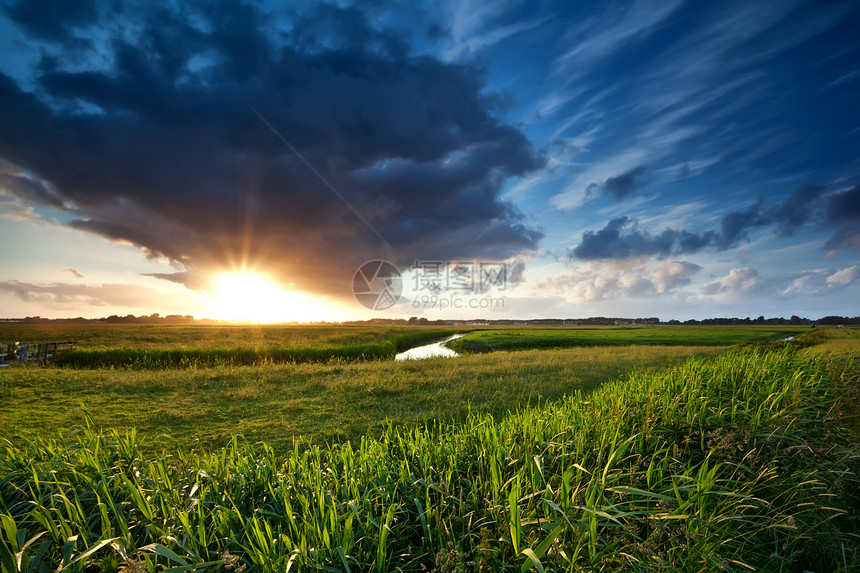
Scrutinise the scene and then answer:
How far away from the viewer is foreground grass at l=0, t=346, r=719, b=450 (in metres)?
8.84

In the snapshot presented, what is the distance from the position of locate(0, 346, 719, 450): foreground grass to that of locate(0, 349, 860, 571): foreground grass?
2847 millimetres

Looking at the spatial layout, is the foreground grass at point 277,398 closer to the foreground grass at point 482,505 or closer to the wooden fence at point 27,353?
the foreground grass at point 482,505

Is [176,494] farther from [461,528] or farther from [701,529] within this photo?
[701,529]

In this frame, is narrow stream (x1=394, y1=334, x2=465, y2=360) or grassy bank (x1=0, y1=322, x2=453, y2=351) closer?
narrow stream (x1=394, y1=334, x2=465, y2=360)

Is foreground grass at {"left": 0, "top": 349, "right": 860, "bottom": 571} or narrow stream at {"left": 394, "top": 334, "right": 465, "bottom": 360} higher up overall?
foreground grass at {"left": 0, "top": 349, "right": 860, "bottom": 571}

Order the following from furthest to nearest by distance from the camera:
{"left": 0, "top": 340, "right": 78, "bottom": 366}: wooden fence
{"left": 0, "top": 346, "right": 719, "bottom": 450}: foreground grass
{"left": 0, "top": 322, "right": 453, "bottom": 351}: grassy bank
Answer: {"left": 0, "top": 322, "right": 453, "bottom": 351}: grassy bank
{"left": 0, "top": 340, "right": 78, "bottom": 366}: wooden fence
{"left": 0, "top": 346, "right": 719, "bottom": 450}: foreground grass

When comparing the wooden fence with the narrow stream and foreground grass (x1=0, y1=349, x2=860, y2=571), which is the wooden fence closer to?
the narrow stream

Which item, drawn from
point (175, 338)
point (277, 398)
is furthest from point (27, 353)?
point (277, 398)

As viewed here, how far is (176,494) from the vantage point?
347 cm

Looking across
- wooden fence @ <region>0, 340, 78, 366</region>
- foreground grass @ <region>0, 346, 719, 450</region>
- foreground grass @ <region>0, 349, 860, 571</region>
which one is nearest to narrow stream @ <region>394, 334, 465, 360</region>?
foreground grass @ <region>0, 346, 719, 450</region>

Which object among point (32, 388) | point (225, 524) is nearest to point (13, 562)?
point (225, 524)

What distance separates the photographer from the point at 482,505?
10.7 ft

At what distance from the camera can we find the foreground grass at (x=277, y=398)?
8844 millimetres

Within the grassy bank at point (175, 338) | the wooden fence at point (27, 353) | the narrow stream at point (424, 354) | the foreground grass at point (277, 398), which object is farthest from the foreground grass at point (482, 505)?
the wooden fence at point (27, 353)
